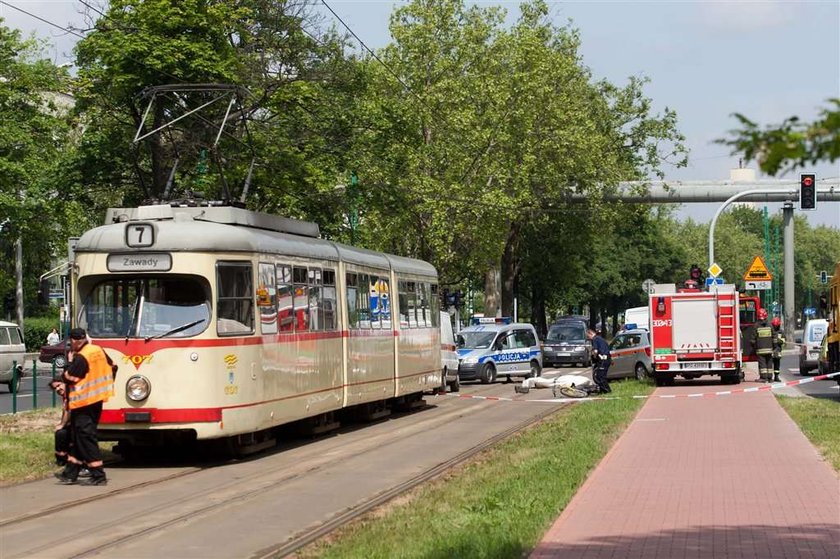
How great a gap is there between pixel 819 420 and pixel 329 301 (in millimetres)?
8002

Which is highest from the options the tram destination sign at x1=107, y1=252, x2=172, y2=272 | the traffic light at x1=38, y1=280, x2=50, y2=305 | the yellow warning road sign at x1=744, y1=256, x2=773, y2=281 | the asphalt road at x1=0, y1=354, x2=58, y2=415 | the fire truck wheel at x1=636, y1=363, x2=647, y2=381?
the yellow warning road sign at x1=744, y1=256, x2=773, y2=281

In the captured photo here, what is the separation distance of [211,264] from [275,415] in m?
2.49

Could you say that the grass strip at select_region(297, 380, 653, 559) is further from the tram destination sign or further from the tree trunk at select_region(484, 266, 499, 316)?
the tree trunk at select_region(484, 266, 499, 316)

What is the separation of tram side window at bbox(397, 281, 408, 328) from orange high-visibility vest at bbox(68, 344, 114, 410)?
1181 centimetres

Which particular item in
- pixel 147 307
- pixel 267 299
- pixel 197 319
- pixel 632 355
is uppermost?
pixel 267 299

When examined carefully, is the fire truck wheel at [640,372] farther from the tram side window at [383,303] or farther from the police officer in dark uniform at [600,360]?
the tram side window at [383,303]

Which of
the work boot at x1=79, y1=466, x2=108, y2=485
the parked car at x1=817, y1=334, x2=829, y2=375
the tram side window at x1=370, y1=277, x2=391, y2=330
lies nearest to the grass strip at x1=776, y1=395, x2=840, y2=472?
the tram side window at x1=370, y1=277, x2=391, y2=330

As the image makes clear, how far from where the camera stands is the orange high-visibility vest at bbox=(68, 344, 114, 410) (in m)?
14.6

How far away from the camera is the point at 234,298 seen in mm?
17172

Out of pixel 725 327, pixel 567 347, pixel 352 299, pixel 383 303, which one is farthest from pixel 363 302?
pixel 567 347

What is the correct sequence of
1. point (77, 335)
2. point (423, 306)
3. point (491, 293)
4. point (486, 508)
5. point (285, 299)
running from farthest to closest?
point (491, 293)
point (423, 306)
point (285, 299)
point (77, 335)
point (486, 508)

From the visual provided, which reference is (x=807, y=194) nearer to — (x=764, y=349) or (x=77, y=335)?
(x=764, y=349)

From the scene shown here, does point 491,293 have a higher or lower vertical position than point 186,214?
higher

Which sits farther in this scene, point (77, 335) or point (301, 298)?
point (301, 298)
